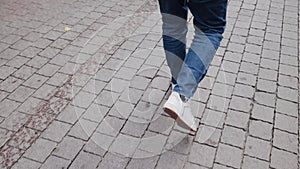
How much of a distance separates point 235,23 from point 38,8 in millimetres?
2687

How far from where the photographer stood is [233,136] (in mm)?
2600

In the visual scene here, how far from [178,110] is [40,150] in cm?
112

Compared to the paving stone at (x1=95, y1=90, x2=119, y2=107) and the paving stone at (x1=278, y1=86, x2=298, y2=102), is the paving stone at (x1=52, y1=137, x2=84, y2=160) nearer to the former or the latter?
the paving stone at (x1=95, y1=90, x2=119, y2=107)

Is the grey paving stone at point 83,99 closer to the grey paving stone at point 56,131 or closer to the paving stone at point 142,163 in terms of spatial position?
the grey paving stone at point 56,131

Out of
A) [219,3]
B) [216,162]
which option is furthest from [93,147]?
[219,3]

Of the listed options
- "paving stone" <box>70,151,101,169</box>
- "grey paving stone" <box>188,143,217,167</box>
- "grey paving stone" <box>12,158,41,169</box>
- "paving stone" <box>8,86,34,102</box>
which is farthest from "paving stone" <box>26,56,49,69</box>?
"grey paving stone" <box>188,143,217,167</box>

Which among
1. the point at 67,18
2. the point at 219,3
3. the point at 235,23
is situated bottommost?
the point at 235,23

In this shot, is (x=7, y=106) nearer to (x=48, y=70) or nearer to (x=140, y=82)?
(x=48, y=70)

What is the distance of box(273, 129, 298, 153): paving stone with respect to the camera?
8.22ft

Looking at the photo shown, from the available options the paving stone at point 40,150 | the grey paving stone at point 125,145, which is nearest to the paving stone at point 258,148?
the grey paving stone at point 125,145

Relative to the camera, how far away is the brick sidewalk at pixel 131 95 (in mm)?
2459

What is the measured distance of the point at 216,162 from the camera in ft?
A: 7.83

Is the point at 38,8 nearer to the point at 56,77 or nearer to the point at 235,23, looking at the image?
the point at 56,77

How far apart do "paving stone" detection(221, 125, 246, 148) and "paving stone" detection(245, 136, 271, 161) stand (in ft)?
0.17
